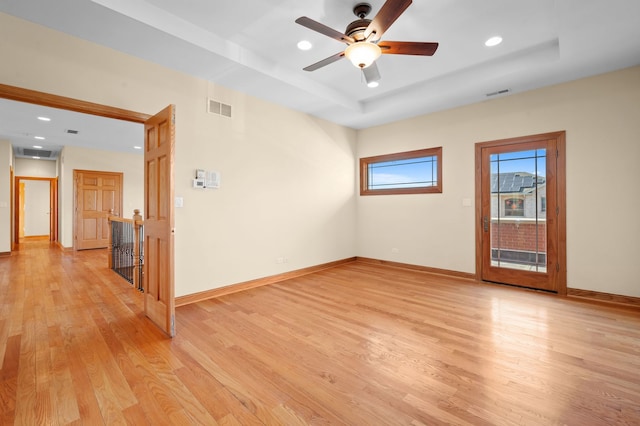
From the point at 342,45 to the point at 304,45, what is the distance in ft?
1.46

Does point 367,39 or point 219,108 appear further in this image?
point 219,108

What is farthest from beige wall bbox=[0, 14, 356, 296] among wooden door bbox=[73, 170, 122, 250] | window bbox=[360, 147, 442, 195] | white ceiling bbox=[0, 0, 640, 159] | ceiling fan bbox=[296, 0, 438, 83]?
wooden door bbox=[73, 170, 122, 250]

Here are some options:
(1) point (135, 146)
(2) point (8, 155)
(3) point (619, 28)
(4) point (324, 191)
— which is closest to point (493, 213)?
(3) point (619, 28)

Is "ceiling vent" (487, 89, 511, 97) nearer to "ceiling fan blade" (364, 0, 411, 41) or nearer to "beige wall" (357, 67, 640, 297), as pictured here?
"beige wall" (357, 67, 640, 297)

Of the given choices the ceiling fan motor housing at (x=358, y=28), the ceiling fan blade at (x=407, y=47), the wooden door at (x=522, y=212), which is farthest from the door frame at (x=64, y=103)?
the wooden door at (x=522, y=212)

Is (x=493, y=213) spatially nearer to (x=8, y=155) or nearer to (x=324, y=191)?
(x=324, y=191)

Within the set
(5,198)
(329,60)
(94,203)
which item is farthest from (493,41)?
(5,198)

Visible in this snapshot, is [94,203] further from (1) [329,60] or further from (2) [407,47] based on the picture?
(2) [407,47]

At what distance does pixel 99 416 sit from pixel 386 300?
300 centimetres

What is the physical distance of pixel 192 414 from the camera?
1.68 metres

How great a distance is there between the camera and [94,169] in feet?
26.7

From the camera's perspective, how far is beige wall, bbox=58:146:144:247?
25.5ft

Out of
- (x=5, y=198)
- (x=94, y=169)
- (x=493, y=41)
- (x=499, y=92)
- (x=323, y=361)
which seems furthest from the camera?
(x=94, y=169)

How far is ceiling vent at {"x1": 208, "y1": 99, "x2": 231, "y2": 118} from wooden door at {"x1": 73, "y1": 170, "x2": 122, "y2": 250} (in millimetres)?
5871
